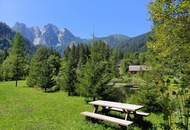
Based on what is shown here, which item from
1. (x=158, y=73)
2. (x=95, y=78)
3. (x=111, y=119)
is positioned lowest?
(x=111, y=119)

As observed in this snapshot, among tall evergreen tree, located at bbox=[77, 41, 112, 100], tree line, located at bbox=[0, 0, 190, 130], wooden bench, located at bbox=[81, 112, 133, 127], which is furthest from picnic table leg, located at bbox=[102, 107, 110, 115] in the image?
tall evergreen tree, located at bbox=[77, 41, 112, 100]

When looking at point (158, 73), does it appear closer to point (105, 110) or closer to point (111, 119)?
point (105, 110)

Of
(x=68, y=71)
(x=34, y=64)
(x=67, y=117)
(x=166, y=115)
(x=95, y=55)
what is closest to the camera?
(x=166, y=115)

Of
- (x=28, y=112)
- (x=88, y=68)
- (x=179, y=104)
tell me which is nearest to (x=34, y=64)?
(x=88, y=68)

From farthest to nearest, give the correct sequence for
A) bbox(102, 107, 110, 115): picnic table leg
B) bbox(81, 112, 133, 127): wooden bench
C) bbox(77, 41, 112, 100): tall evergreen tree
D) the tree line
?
1. bbox(77, 41, 112, 100): tall evergreen tree
2. bbox(102, 107, 110, 115): picnic table leg
3. bbox(81, 112, 133, 127): wooden bench
4. the tree line

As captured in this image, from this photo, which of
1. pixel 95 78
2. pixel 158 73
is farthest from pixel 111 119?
pixel 95 78

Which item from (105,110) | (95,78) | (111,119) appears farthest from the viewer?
(95,78)

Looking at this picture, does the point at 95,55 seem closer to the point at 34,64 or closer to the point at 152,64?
the point at 152,64

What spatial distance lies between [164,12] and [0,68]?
5148 centimetres

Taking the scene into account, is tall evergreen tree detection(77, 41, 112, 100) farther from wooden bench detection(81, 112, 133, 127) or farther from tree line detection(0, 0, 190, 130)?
wooden bench detection(81, 112, 133, 127)

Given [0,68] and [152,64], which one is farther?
[0,68]

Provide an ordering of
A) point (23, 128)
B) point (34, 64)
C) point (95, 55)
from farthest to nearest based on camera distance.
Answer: point (34, 64), point (95, 55), point (23, 128)

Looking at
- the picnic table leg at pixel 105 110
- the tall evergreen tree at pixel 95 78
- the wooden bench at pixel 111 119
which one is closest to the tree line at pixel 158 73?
the tall evergreen tree at pixel 95 78

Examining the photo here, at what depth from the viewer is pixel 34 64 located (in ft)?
124
